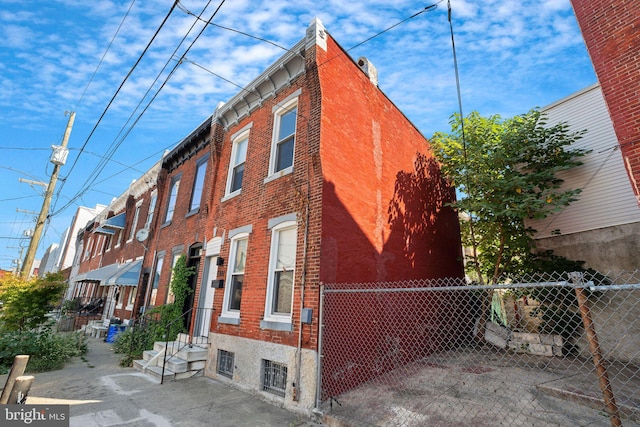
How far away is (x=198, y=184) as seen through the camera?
42.2 ft

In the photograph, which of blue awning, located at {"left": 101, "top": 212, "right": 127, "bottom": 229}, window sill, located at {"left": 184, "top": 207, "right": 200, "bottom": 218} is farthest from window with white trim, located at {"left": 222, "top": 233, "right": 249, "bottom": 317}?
blue awning, located at {"left": 101, "top": 212, "right": 127, "bottom": 229}

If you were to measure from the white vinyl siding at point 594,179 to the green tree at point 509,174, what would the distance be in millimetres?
379

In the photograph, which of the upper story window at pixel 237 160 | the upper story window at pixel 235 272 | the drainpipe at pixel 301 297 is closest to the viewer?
the drainpipe at pixel 301 297

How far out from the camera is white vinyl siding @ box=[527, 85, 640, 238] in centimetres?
865

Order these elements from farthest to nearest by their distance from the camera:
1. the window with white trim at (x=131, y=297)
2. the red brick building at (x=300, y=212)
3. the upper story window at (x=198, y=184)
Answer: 1. the window with white trim at (x=131, y=297)
2. the upper story window at (x=198, y=184)
3. the red brick building at (x=300, y=212)

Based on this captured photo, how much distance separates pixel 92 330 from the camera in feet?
55.9

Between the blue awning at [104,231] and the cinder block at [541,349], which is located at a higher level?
the blue awning at [104,231]

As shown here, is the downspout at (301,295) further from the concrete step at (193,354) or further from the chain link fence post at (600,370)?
the chain link fence post at (600,370)

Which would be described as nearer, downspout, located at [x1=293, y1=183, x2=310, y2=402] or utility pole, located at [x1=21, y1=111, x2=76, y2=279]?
downspout, located at [x1=293, y1=183, x2=310, y2=402]

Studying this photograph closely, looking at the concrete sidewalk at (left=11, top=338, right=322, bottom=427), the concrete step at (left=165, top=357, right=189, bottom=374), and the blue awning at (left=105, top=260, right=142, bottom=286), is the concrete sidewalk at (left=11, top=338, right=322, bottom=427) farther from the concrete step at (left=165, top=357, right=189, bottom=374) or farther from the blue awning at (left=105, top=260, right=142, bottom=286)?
the blue awning at (left=105, top=260, right=142, bottom=286)

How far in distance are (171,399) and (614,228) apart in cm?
1220

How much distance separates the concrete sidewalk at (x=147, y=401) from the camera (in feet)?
17.6

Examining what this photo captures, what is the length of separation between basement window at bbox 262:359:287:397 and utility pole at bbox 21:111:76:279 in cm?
1142

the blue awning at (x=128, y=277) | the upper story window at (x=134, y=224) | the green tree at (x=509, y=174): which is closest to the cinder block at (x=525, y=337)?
the green tree at (x=509, y=174)
